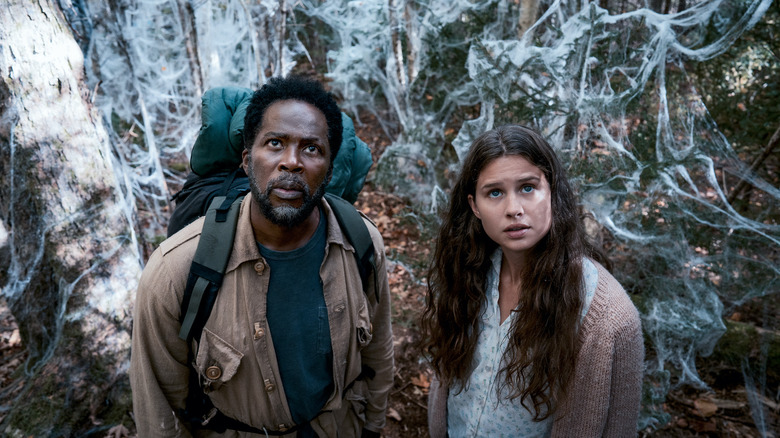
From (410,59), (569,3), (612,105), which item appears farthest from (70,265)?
(410,59)

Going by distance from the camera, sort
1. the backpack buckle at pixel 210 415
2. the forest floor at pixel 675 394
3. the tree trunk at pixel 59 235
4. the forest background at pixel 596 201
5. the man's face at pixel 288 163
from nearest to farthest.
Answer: the man's face at pixel 288 163 < the backpack buckle at pixel 210 415 < the tree trunk at pixel 59 235 < the forest background at pixel 596 201 < the forest floor at pixel 675 394

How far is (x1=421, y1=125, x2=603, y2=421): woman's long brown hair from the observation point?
1.85 meters

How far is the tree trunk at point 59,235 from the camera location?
9.71 feet

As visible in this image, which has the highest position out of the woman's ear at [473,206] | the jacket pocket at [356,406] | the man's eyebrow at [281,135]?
the man's eyebrow at [281,135]

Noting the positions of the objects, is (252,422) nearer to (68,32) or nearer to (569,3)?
(68,32)

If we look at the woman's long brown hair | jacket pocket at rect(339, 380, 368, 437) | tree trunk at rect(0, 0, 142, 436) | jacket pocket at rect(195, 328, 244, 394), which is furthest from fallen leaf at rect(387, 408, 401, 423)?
jacket pocket at rect(195, 328, 244, 394)

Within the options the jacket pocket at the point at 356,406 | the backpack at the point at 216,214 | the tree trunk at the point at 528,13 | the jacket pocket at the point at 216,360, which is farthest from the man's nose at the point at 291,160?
the tree trunk at the point at 528,13

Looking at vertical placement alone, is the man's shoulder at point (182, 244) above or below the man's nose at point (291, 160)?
below

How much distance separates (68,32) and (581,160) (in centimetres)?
427

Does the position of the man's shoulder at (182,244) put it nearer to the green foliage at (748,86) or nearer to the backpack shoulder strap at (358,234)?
the backpack shoulder strap at (358,234)

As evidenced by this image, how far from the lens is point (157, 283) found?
5.54 ft

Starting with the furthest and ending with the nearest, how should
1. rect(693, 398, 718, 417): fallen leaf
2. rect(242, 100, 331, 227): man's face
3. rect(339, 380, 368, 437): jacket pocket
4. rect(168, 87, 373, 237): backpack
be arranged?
rect(693, 398, 718, 417): fallen leaf, rect(339, 380, 368, 437): jacket pocket, rect(168, 87, 373, 237): backpack, rect(242, 100, 331, 227): man's face

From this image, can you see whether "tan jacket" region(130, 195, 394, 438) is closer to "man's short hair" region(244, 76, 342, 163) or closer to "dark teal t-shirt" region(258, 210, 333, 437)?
"dark teal t-shirt" region(258, 210, 333, 437)

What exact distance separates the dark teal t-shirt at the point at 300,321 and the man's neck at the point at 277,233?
3cm
